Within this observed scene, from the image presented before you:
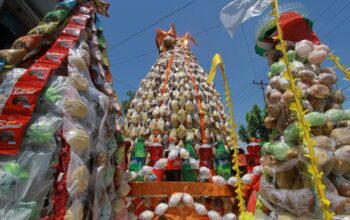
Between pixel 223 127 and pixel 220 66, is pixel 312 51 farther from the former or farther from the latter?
pixel 223 127

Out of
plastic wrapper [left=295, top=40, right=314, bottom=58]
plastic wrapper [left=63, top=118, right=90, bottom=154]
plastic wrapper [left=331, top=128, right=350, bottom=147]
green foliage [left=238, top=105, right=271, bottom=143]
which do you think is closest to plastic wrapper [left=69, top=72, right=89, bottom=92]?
plastic wrapper [left=63, top=118, right=90, bottom=154]

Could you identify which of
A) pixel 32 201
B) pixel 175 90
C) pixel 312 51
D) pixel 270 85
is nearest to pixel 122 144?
pixel 32 201

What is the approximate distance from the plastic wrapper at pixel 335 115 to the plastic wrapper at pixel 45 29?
289 centimetres

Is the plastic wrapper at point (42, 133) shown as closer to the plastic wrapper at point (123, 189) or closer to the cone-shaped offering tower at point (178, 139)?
the plastic wrapper at point (123, 189)

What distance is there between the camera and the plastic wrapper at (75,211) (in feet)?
7.20

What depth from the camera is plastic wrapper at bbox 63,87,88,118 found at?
240 cm

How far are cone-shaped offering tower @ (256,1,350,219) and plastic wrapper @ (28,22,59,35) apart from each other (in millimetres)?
2277

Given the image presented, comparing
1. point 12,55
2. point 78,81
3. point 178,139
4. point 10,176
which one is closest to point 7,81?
point 12,55

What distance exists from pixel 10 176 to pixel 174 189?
2186 mm

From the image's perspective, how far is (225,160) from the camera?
4.51 meters

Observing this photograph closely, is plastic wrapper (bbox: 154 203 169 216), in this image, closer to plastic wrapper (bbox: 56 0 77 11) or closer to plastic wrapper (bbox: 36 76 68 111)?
plastic wrapper (bbox: 36 76 68 111)

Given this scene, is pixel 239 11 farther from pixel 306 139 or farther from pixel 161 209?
pixel 161 209

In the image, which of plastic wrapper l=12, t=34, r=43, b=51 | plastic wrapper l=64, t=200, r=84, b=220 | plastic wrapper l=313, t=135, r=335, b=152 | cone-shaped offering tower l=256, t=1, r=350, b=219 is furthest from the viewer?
plastic wrapper l=12, t=34, r=43, b=51

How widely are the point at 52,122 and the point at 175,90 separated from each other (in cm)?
390
